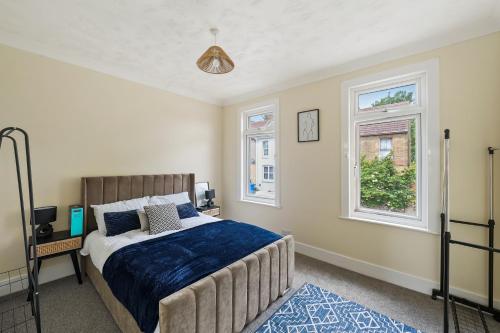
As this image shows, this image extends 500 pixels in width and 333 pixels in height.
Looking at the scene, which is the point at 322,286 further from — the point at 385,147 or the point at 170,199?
the point at 170,199

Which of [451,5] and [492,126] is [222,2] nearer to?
[451,5]

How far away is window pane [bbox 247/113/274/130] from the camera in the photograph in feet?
13.2

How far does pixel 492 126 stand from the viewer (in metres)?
2.05

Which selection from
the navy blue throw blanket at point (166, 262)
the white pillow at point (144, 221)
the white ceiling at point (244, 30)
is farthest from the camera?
the white pillow at point (144, 221)

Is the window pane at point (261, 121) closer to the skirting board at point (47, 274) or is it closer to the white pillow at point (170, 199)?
the white pillow at point (170, 199)

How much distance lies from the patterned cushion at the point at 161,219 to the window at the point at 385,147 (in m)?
2.75

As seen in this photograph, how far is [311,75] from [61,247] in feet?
12.5

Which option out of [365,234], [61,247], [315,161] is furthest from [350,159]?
[61,247]

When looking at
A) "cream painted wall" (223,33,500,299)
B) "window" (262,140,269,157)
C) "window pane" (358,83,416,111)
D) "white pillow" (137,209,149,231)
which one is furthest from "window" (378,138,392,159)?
"white pillow" (137,209,149,231)

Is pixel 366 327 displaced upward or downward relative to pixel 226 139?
downward

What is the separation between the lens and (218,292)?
1.58 m

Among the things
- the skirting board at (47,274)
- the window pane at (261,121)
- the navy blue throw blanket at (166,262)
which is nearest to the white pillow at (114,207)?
the skirting board at (47,274)

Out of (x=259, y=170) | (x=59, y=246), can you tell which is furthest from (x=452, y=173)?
(x=59, y=246)

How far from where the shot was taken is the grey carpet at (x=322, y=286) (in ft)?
6.28
